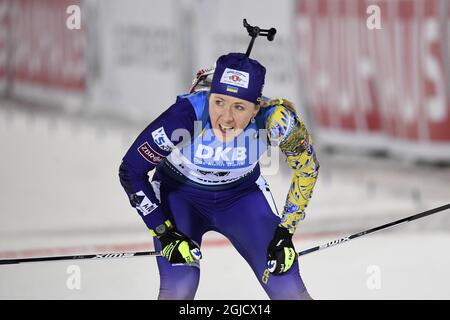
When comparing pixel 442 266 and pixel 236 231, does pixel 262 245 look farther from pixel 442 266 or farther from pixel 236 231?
pixel 442 266

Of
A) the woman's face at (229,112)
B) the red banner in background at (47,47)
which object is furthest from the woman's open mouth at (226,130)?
the red banner in background at (47,47)

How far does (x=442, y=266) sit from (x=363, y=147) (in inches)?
85.7

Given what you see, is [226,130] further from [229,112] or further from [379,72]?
[379,72]

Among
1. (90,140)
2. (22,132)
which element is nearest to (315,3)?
(90,140)

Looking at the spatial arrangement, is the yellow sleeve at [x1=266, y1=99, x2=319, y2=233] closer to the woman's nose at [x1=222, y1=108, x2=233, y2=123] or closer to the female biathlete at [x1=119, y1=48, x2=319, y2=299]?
the female biathlete at [x1=119, y1=48, x2=319, y2=299]

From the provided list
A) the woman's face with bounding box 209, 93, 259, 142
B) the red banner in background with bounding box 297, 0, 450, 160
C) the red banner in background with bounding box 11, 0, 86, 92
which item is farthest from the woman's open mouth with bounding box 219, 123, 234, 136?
the red banner in background with bounding box 11, 0, 86, 92

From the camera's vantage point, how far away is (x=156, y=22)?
7723 millimetres

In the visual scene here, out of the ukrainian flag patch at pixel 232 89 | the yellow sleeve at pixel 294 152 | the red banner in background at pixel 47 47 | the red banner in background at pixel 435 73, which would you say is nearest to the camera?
the ukrainian flag patch at pixel 232 89

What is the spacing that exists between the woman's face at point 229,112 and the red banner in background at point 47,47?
15.8ft

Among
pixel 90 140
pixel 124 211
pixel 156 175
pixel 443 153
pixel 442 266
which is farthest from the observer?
pixel 90 140

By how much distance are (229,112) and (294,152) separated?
1.21ft

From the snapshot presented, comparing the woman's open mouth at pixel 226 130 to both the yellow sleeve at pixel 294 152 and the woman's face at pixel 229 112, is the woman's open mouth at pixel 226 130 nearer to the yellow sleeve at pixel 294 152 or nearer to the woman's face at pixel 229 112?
the woman's face at pixel 229 112

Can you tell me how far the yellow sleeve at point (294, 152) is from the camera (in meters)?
3.55

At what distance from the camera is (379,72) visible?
22.9 ft
